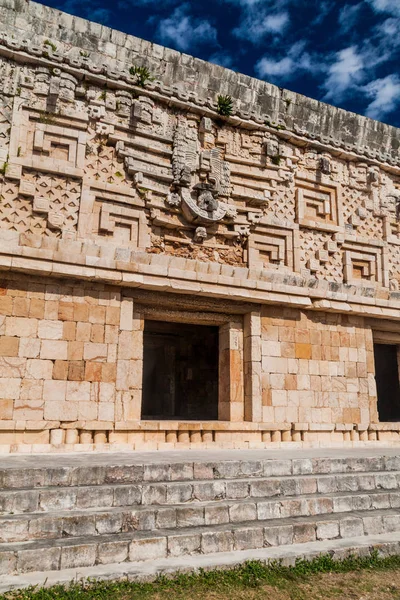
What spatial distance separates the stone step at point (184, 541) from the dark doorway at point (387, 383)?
31.1 feet

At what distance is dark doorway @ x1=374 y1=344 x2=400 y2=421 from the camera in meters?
13.1

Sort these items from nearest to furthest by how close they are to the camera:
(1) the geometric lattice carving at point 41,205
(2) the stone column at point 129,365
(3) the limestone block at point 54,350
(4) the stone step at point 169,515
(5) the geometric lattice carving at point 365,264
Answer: (4) the stone step at point 169,515, (3) the limestone block at point 54,350, (1) the geometric lattice carving at point 41,205, (2) the stone column at point 129,365, (5) the geometric lattice carving at point 365,264

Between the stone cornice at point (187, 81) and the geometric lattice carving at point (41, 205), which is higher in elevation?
the stone cornice at point (187, 81)

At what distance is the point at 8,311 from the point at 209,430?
337 centimetres

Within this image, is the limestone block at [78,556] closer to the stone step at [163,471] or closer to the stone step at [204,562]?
the stone step at [204,562]

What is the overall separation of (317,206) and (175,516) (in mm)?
6900

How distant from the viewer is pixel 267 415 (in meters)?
7.70

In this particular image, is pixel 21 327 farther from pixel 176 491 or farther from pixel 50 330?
pixel 176 491

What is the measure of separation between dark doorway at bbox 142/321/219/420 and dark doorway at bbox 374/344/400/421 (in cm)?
500

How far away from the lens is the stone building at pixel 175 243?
6.60 m

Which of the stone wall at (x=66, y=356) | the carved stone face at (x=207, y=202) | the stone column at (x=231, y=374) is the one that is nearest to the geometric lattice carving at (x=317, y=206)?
the carved stone face at (x=207, y=202)

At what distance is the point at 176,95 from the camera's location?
8086 mm

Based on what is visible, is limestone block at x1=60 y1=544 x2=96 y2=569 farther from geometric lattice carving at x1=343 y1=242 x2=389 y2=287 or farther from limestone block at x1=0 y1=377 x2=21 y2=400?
geometric lattice carving at x1=343 y1=242 x2=389 y2=287

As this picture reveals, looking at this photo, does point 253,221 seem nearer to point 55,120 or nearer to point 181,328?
point 55,120
